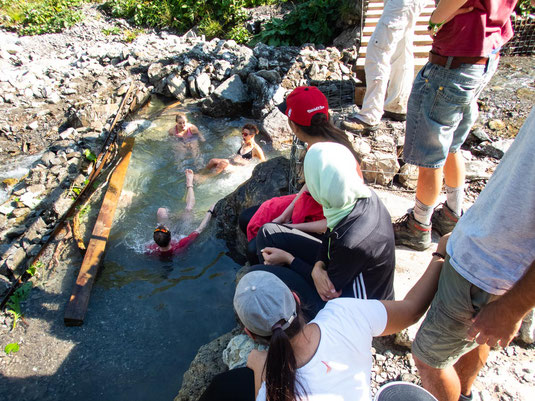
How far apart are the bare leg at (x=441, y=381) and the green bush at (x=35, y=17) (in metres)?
15.4

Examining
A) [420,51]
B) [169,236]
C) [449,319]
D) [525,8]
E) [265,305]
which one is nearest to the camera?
[265,305]

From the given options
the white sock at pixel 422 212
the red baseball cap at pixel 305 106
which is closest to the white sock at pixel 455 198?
the white sock at pixel 422 212

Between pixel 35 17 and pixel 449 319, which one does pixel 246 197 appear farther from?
pixel 35 17

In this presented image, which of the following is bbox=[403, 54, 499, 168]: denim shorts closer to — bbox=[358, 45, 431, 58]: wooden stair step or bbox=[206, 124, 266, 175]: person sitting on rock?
bbox=[358, 45, 431, 58]: wooden stair step

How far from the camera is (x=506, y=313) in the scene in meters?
1.40

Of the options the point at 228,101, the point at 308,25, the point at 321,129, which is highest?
the point at 321,129

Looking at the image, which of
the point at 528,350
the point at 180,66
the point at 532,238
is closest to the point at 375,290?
the point at 532,238

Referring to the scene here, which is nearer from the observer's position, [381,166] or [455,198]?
[455,198]

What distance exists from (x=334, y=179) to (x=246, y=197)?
2.83 meters

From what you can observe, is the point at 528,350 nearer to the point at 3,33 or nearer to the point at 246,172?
the point at 246,172

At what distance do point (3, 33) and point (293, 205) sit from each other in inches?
559

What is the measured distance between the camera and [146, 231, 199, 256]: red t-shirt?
500cm

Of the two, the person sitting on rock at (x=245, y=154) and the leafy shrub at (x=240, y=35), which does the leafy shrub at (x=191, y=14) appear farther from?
the person sitting on rock at (x=245, y=154)

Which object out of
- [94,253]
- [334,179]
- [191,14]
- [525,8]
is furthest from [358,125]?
[191,14]
